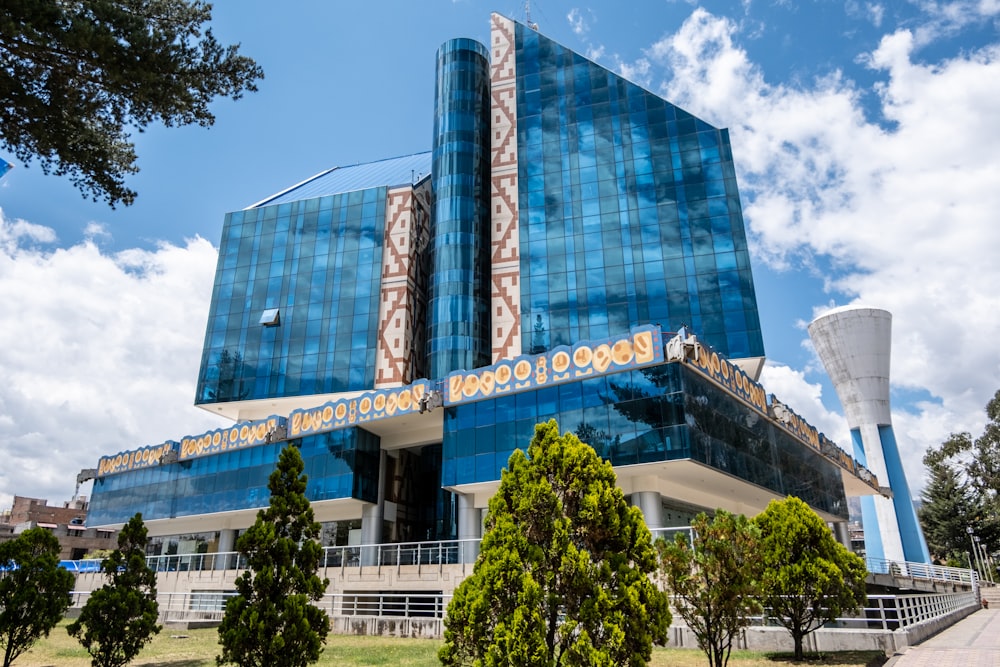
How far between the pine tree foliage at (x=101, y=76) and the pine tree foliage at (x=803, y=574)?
54.6 feet

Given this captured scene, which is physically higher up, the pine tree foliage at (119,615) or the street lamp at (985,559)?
the street lamp at (985,559)

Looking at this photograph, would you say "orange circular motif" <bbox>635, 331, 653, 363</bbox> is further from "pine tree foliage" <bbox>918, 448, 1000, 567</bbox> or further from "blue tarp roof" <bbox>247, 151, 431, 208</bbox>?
"pine tree foliage" <bbox>918, 448, 1000, 567</bbox>

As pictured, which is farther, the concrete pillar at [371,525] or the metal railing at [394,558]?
the concrete pillar at [371,525]

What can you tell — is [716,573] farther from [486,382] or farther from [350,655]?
[486,382]

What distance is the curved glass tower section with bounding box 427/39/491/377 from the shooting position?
48938 mm

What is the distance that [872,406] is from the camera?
200ft

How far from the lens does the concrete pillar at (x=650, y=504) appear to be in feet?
98.6

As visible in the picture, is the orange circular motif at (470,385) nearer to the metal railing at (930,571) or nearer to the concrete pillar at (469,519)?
the concrete pillar at (469,519)

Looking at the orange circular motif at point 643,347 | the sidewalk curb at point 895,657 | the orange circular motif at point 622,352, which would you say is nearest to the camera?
the sidewalk curb at point 895,657

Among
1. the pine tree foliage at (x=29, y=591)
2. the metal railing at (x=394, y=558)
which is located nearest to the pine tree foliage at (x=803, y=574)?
the metal railing at (x=394, y=558)

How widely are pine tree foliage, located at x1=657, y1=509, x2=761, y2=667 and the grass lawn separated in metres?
2.36

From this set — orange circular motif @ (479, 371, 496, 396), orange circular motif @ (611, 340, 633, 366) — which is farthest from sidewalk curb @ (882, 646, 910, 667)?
orange circular motif @ (479, 371, 496, 396)

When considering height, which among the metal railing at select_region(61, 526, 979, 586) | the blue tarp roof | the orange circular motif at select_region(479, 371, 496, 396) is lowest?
the metal railing at select_region(61, 526, 979, 586)

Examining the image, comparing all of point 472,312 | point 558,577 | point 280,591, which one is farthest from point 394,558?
point 472,312
